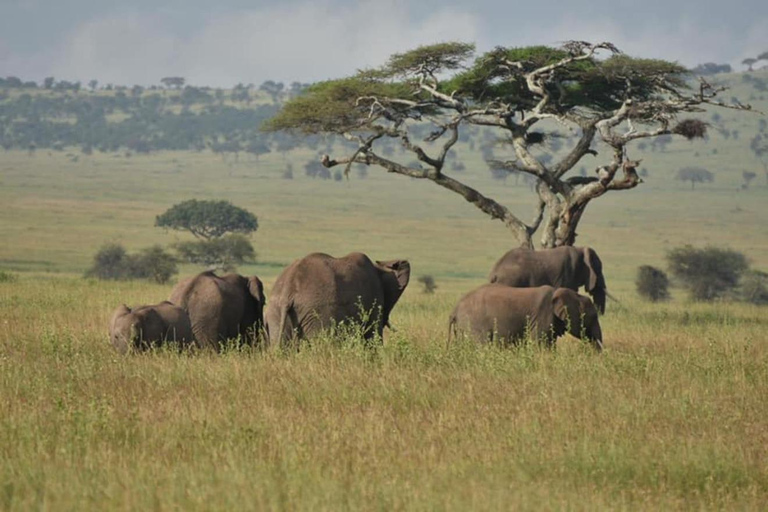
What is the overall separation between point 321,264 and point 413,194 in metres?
104

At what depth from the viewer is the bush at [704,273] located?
41.1 meters

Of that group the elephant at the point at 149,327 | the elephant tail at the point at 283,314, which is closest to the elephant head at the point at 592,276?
the elephant tail at the point at 283,314

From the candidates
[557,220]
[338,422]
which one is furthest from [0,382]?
[557,220]

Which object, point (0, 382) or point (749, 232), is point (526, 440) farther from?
point (749, 232)

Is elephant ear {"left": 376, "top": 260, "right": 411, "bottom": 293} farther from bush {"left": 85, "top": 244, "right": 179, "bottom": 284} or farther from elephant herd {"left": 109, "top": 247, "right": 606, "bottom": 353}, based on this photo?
bush {"left": 85, "top": 244, "right": 179, "bottom": 284}

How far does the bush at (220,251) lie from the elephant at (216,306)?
A: 3543cm

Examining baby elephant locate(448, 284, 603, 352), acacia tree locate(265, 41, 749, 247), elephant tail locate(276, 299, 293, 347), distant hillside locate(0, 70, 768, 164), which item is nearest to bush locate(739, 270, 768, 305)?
acacia tree locate(265, 41, 749, 247)

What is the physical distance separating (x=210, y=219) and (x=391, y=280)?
4858 centimetres

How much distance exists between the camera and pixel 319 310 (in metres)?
13.2

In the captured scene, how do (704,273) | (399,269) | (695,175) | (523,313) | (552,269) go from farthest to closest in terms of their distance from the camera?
(695,175), (704,273), (552,269), (399,269), (523,313)

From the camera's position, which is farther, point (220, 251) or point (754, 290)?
point (220, 251)


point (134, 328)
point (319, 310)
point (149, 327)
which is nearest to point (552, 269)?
point (319, 310)

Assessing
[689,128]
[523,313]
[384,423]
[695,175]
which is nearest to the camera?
[384,423]

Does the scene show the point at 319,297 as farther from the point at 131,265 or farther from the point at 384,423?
the point at 131,265
